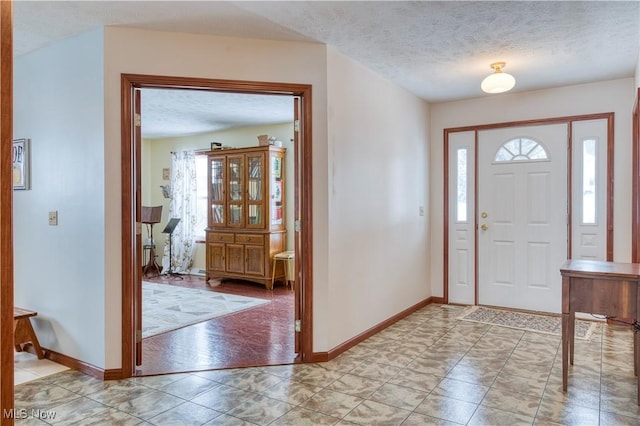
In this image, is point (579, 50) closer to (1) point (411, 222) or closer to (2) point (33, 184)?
(1) point (411, 222)

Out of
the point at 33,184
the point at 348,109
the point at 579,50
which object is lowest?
the point at 33,184

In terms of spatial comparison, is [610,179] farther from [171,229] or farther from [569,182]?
[171,229]

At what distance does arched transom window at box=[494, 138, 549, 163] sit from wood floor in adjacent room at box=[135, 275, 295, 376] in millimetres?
2940

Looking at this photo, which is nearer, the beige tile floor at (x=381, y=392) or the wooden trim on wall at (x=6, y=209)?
the wooden trim on wall at (x=6, y=209)

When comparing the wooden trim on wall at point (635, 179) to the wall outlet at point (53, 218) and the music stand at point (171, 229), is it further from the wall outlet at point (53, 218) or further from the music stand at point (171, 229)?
the music stand at point (171, 229)

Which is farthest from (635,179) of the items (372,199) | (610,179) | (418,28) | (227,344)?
(227,344)

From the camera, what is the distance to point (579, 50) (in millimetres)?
3250

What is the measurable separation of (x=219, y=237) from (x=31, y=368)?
11.5 ft

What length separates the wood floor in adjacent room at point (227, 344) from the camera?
3.09 metres

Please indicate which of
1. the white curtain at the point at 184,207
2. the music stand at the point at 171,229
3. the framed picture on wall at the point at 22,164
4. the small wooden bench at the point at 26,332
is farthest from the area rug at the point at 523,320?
the music stand at the point at 171,229

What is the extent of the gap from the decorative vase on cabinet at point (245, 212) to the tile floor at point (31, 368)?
10.1ft

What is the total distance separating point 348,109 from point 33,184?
2.58 metres

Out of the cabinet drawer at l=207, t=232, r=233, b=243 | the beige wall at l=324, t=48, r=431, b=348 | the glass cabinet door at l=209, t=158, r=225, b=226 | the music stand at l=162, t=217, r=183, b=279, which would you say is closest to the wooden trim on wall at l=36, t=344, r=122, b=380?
the beige wall at l=324, t=48, r=431, b=348

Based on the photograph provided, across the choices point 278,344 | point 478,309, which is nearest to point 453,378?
point 278,344
